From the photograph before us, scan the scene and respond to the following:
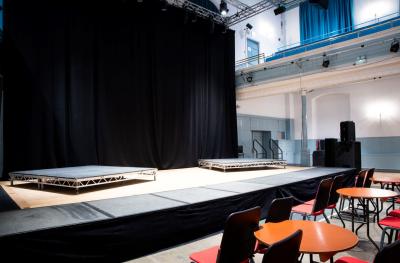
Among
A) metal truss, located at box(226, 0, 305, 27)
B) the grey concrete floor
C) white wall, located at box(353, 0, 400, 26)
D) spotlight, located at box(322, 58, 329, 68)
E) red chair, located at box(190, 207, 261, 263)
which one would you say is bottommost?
the grey concrete floor

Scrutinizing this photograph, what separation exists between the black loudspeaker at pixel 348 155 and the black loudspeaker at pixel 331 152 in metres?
0.08

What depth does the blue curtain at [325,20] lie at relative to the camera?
1250cm

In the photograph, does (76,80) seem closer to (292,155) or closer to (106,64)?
(106,64)

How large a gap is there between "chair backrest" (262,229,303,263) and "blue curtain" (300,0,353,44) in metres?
12.7

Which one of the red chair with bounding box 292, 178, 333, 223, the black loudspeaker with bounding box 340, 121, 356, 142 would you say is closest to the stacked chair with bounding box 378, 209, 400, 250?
the red chair with bounding box 292, 178, 333, 223

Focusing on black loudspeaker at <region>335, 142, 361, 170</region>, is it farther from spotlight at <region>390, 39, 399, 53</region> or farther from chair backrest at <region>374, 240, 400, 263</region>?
chair backrest at <region>374, 240, 400, 263</region>

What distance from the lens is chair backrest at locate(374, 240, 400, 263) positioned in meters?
1.22

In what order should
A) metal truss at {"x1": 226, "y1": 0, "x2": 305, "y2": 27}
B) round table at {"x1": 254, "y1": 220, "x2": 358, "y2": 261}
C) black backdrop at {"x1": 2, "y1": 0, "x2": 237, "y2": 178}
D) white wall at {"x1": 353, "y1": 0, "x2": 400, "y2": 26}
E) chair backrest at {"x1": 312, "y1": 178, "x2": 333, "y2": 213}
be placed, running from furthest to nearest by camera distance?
white wall at {"x1": 353, "y1": 0, "x2": 400, "y2": 26}, metal truss at {"x1": 226, "y1": 0, "x2": 305, "y2": 27}, black backdrop at {"x1": 2, "y1": 0, "x2": 237, "y2": 178}, chair backrest at {"x1": 312, "y1": 178, "x2": 333, "y2": 213}, round table at {"x1": 254, "y1": 220, "x2": 358, "y2": 261}

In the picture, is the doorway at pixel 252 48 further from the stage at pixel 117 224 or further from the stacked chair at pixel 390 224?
the stacked chair at pixel 390 224

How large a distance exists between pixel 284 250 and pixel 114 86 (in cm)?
743

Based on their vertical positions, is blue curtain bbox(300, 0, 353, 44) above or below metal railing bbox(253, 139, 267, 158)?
above

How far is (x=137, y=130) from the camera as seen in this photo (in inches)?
331

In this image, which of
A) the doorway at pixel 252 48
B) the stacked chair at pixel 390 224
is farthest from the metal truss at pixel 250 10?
the stacked chair at pixel 390 224

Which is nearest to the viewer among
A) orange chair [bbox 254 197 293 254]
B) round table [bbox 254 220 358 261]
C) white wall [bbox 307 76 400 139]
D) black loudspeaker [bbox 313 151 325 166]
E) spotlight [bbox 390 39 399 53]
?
round table [bbox 254 220 358 261]
